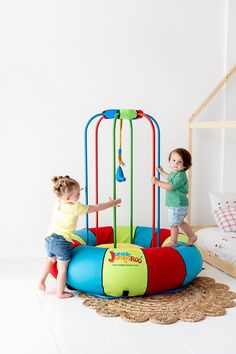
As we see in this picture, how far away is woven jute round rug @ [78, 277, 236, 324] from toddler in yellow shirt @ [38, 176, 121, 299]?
21cm

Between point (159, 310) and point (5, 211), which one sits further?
point (5, 211)

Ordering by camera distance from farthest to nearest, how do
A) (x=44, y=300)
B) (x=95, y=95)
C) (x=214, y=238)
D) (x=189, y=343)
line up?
(x=95, y=95) → (x=214, y=238) → (x=44, y=300) → (x=189, y=343)

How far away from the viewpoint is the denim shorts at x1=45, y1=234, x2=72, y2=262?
3.09m

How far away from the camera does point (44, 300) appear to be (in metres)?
3.07

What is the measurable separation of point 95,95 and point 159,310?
1.96m

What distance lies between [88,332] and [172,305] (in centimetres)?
59

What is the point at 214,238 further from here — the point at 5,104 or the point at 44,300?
the point at 5,104

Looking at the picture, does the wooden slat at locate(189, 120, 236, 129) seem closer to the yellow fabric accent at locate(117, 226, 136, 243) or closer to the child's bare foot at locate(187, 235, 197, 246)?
the child's bare foot at locate(187, 235, 197, 246)

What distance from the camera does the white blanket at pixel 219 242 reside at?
11.8 feet

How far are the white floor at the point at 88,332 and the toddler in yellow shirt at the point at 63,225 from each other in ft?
0.62

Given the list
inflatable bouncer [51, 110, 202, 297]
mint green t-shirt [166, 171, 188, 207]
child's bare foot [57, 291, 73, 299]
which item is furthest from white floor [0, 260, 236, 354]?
mint green t-shirt [166, 171, 188, 207]

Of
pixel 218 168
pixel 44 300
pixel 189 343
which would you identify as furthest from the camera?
pixel 218 168

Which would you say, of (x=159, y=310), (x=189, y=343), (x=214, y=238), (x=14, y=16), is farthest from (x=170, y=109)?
(x=189, y=343)

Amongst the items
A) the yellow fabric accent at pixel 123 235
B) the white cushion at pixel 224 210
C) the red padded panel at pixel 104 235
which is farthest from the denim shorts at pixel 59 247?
the white cushion at pixel 224 210
